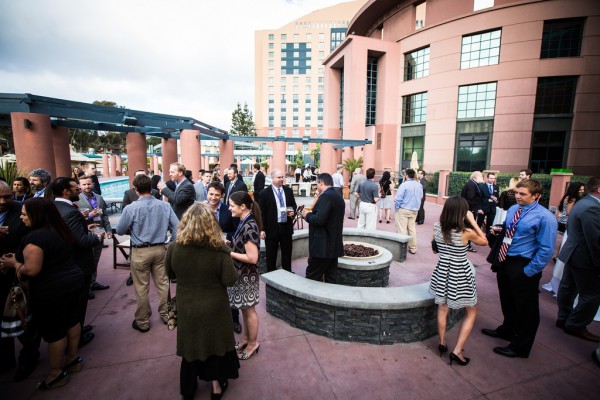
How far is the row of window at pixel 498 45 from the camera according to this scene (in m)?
15.6

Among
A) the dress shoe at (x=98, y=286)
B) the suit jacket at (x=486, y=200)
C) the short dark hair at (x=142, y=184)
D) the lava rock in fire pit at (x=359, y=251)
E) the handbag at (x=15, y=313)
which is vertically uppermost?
the short dark hair at (x=142, y=184)

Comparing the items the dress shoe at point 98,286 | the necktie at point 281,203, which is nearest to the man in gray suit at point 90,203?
the dress shoe at point 98,286

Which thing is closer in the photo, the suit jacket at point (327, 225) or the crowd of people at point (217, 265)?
the crowd of people at point (217, 265)

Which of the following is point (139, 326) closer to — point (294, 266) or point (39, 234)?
point (39, 234)

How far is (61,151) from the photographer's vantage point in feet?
30.2

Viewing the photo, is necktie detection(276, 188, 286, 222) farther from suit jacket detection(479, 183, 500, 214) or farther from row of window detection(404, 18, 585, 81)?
row of window detection(404, 18, 585, 81)

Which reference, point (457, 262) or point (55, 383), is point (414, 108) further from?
point (55, 383)

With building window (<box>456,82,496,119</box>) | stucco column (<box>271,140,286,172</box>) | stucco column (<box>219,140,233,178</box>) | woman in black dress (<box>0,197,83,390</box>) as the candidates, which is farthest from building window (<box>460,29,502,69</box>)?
woman in black dress (<box>0,197,83,390</box>)

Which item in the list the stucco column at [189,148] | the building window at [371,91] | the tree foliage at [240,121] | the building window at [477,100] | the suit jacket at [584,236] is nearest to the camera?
the suit jacket at [584,236]

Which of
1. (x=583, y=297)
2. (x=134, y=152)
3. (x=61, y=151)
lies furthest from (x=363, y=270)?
(x=134, y=152)

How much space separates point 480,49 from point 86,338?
23.1 meters

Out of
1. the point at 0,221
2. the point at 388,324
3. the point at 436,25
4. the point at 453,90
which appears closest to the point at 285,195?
the point at 388,324

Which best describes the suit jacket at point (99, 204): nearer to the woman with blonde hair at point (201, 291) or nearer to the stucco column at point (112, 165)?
the woman with blonde hair at point (201, 291)

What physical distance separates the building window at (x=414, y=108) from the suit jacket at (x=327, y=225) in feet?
66.5
